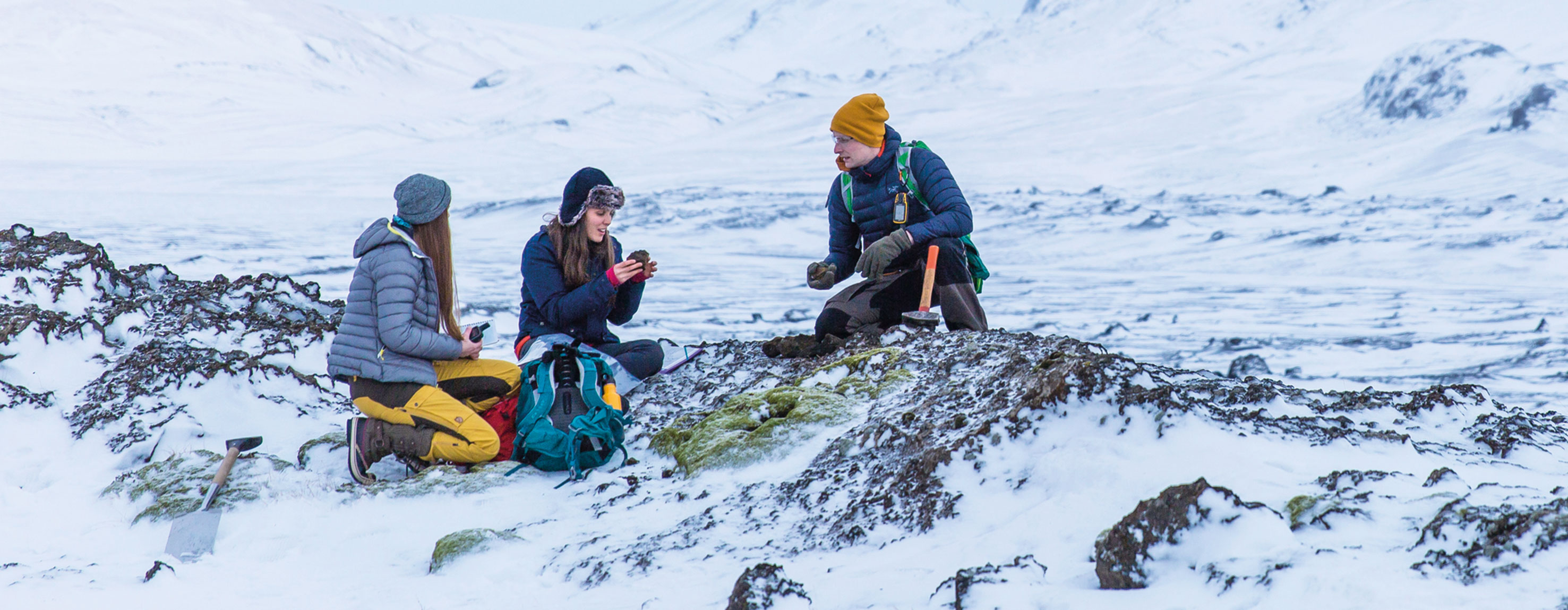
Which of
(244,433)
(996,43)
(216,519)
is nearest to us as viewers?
(216,519)

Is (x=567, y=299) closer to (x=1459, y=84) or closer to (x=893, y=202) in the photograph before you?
(x=893, y=202)

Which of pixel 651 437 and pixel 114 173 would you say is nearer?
pixel 651 437

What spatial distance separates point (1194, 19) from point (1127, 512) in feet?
155

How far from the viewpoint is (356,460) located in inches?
154

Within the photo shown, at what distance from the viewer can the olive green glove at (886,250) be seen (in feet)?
15.9

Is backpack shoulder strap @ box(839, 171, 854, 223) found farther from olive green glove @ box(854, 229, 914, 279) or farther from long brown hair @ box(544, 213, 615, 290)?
long brown hair @ box(544, 213, 615, 290)

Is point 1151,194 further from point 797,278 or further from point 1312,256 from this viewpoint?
point 797,278

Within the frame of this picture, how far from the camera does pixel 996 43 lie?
4841cm

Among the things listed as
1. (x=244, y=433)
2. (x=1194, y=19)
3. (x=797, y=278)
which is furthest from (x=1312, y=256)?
(x=1194, y=19)

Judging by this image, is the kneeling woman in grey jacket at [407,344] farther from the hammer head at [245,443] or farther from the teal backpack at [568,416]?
the hammer head at [245,443]

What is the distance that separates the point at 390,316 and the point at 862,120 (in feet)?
7.24

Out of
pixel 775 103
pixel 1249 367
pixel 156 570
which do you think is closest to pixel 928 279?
pixel 156 570

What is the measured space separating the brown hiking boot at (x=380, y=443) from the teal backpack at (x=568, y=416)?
334 mm

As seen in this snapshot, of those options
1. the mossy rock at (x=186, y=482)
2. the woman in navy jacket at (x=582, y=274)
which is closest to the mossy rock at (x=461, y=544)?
the mossy rock at (x=186, y=482)
